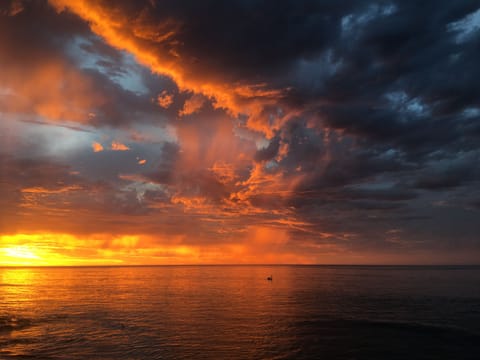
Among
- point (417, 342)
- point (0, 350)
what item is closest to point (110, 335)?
point (0, 350)

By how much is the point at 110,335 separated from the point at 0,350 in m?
10.3

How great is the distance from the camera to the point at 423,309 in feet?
185

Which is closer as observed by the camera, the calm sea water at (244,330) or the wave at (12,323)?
the calm sea water at (244,330)

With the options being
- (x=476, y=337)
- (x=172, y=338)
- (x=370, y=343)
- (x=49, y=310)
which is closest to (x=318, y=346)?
(x=370, y=343)

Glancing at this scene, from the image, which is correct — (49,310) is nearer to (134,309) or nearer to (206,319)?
(134,309)

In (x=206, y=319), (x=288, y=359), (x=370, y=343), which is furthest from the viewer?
(x=206, y=319)

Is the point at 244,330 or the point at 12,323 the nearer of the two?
the point at 244,330

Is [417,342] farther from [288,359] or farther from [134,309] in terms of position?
[134,309]

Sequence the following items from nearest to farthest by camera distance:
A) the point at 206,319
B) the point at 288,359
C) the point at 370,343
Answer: the point at 288,359 → the point at 370,343 → the point at 206,319

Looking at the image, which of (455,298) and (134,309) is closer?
(134,309)

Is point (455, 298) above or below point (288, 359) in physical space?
above

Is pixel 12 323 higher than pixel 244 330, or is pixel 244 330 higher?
pixel 12 323

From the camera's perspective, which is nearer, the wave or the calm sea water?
the calm sea water

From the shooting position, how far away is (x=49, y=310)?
58.8 m
